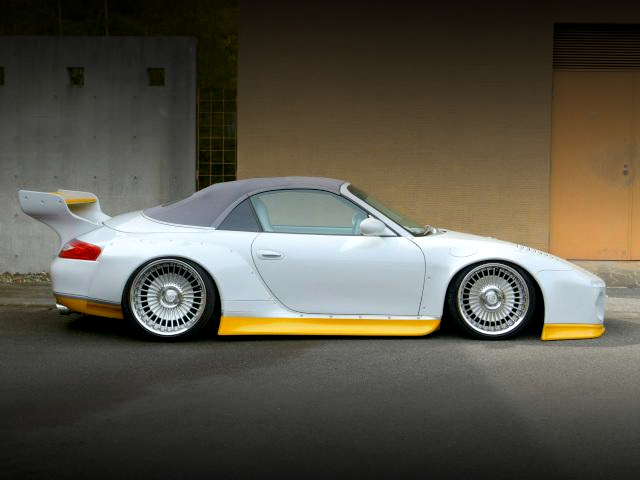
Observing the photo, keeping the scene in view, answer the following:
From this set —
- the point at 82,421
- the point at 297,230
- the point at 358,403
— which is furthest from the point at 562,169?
the point at 82,421

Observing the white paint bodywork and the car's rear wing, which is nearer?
the white paint bodywork

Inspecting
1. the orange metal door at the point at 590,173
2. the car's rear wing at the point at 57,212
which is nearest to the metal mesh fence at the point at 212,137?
the orange metal door at the point at 590,173

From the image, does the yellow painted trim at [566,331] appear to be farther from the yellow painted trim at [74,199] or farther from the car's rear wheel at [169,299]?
the yellow painted trim at [74,199]

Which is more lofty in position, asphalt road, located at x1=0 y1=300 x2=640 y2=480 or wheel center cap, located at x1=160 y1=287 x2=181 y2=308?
wheel center cap, located at x1=160 y1=287 x2=181 y2=308

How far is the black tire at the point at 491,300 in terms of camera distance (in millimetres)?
7719

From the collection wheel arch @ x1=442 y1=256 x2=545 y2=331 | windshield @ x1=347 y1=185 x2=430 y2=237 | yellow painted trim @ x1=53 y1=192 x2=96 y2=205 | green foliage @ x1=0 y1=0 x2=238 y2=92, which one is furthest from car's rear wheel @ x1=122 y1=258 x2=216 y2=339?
green foliage @ x1=0 y1=0 x2=238 y2=92

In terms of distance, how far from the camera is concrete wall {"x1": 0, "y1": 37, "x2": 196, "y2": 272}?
12.2 meters

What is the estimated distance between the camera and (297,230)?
7.88m

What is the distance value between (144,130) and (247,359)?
5.72 meters

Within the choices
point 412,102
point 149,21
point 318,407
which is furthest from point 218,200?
point 149,21

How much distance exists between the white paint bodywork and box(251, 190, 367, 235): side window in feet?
0.37

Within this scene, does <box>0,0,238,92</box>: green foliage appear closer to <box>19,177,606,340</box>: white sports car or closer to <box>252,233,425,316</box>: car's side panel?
<box>19,177,606,340</box>: white sports car

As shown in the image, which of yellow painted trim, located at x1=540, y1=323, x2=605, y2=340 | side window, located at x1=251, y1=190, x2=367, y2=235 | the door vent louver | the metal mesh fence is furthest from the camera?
the door vent louver

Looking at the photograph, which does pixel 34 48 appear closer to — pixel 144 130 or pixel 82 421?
pixel 144 130
